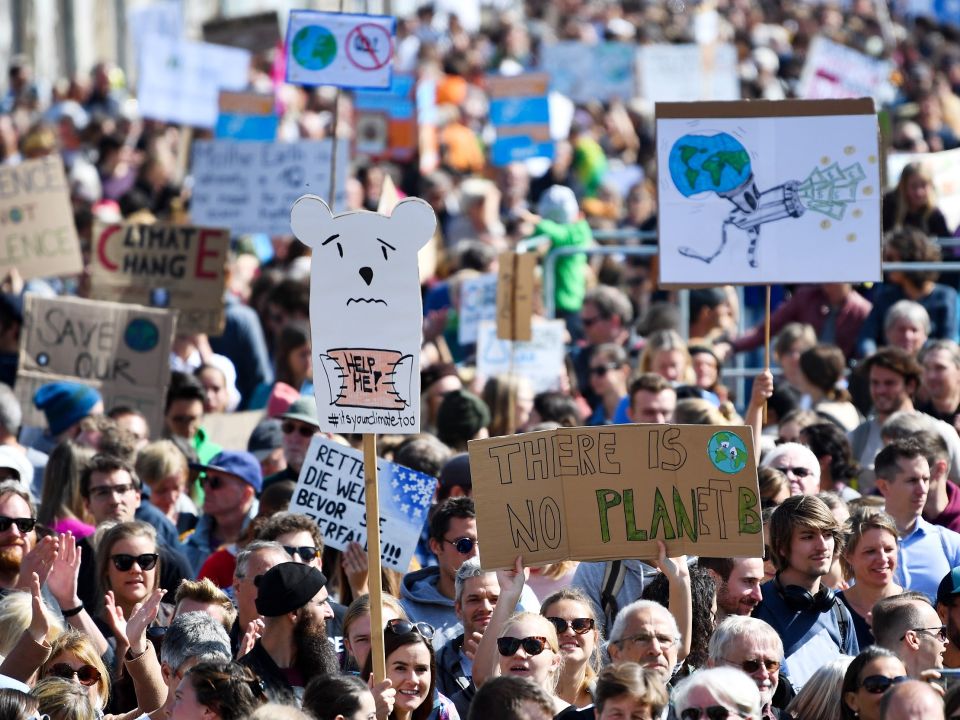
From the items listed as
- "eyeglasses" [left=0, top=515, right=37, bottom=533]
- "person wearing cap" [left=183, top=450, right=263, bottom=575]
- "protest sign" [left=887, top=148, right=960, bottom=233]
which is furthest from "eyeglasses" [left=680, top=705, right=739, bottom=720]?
"protest sign" [left=887, top=148, right=960, bottom=233]

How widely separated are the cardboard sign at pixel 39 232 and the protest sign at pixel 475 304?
2386 mm

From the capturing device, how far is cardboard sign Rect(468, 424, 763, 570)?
7086 millimetres

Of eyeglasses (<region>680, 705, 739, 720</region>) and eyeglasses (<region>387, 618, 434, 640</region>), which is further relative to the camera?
eyeglasses (<region>387, 618, 434, 640</region>)

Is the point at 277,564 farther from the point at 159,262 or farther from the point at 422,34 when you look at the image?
the point at 422,34

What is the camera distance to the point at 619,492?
7172 mm

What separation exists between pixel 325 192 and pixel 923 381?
590cm

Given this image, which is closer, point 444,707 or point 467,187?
point 444,707

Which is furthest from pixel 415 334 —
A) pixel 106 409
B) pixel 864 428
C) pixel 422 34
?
pixel 422 34

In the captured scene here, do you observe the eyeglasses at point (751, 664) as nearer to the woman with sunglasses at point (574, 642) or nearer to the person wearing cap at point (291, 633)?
the woman with sunglasses at point (574, 642)

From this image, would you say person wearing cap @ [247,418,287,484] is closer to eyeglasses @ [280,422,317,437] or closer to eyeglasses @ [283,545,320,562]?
eyeglasses @ [280,422,317,437]

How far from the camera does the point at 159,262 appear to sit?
41.7 ft

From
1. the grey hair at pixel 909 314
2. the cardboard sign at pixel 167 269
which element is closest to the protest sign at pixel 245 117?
the cardboard sign at pixel 167 269

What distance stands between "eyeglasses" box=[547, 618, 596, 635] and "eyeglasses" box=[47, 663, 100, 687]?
1496mm

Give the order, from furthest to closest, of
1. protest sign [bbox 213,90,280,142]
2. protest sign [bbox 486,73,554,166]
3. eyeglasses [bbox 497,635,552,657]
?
protest sign [bbox 486,73,554,166]
protest sign [bbox 213,90,280,142]
eyeglasses [bbox 497,635,552,657]
